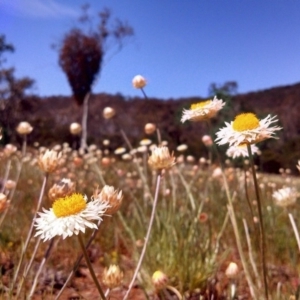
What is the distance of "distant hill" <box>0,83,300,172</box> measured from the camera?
10539 mm

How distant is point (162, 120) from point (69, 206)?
1532 cm

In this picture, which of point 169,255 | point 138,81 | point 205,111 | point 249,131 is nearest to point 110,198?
point 249,131

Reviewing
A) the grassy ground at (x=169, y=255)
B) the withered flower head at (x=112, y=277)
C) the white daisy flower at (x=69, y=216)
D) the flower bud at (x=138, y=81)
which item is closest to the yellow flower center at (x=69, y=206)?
the white daisy flower at (x=69, y=216)

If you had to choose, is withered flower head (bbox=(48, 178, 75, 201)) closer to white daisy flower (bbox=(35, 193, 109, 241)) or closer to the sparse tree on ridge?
white daisy flower (bbox=(35, 193, 109, 241))

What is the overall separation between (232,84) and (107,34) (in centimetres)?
440

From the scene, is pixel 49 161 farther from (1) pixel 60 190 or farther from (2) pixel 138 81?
(2) pixel 138 81

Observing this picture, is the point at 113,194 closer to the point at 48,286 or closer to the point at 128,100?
the point at 48,286

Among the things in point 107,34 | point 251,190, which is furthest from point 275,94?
point 251,190

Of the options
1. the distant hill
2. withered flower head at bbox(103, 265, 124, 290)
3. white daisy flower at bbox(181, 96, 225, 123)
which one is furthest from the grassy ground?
the distant hill

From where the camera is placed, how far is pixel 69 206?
3.00 ft

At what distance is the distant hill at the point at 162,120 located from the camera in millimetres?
10539

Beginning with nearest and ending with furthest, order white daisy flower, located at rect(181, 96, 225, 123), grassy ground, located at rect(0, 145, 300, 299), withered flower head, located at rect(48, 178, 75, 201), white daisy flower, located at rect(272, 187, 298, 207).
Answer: withered flower head, located at rect(48, 178, 75, 201)
white daisy flower, located at rect(181, 96, 225, 123)
white daisy flower, located at rect(272, 187, 298, 207)
grassy ground, located at rect(0, 145, 300, 299)

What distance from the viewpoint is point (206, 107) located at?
50.1 inches

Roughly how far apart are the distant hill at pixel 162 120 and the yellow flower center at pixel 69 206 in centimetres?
591
